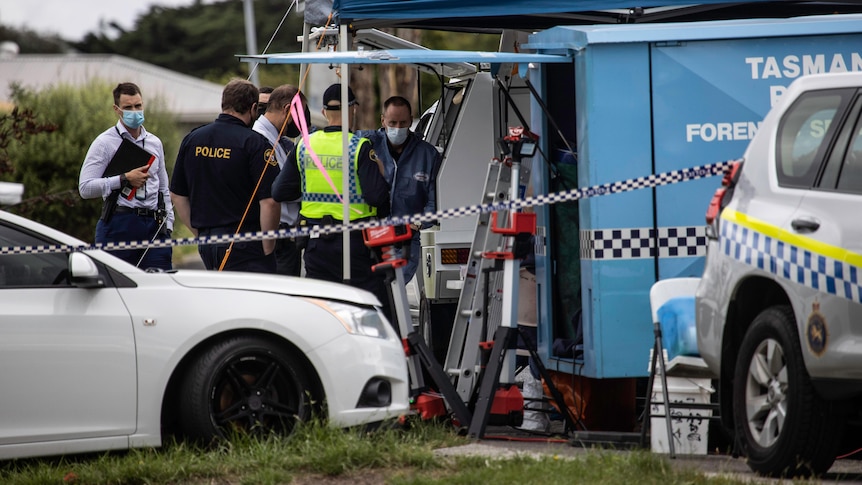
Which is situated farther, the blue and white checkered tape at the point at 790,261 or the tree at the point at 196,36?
the tree at the point at 196,36

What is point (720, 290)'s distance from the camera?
6.10 m

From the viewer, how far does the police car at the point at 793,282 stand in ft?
17.1

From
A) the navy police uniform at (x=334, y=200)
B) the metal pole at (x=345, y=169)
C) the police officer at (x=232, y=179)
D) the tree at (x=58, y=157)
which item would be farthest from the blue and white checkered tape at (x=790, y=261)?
the tree at (x=58, y=157)

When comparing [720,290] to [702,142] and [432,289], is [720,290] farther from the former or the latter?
[432,289]

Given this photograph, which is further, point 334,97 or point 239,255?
point 239,255

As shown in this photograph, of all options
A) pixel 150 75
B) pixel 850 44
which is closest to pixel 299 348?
pixel 850 44

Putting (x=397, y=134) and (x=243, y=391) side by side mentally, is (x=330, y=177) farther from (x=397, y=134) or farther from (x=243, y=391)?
(x=243, y=391)

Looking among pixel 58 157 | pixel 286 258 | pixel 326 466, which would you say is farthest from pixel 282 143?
pixel 58 157

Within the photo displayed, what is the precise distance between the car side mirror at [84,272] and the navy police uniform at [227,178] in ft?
8.27

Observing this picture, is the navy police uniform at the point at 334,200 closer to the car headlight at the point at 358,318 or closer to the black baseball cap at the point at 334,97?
the black baseball cap at the point at 334,97

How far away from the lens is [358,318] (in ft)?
21.9

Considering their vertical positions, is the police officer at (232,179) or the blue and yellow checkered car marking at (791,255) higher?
the police officer at (232,179)

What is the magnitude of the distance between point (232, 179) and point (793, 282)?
452 cm

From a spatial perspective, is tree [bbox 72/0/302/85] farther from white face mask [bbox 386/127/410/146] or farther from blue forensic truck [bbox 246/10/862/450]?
blue forensic truck [bbox 246/10/862/450]
